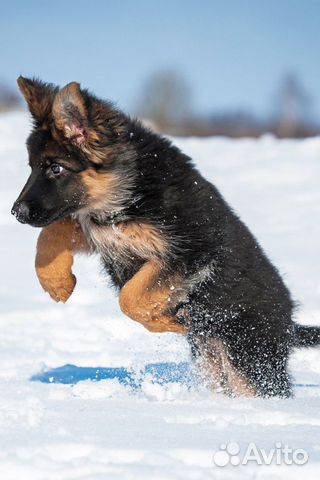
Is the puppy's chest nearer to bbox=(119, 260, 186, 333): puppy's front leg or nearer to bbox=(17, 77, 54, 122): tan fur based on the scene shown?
bbox=(119, 260, 186, 333): puppy's front leg

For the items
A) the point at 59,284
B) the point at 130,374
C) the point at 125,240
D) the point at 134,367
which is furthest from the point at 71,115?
the point at 134,367

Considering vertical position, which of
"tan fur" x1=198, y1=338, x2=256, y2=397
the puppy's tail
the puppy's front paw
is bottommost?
"tan fur" x1=198, y1=338, x2=256, y2=397

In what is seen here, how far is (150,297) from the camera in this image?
523 cm

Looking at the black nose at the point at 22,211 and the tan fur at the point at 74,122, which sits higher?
the tan fur at the point at 74,122

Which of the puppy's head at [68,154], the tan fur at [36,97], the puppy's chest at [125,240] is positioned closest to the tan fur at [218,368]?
the puppy's chest at [125,240]

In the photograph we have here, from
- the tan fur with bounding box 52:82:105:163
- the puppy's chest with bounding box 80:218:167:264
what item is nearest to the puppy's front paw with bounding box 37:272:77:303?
the puppy's chest with bounding box 80:218:167:264

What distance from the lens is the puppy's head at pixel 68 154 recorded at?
16.2ft

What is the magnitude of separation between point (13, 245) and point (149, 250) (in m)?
5.56

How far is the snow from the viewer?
3.19 m

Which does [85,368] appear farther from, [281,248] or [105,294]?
[281,248]

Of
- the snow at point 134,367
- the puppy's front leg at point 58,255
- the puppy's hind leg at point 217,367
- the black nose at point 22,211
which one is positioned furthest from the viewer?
the puppy's hind leg at point 217,367

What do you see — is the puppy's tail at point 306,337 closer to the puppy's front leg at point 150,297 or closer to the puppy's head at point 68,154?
the puppy's front leg at point 150,297

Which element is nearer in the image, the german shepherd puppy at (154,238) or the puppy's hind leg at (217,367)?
the german shepherd puppy at (154,238)

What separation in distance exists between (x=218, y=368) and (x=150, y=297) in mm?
735
